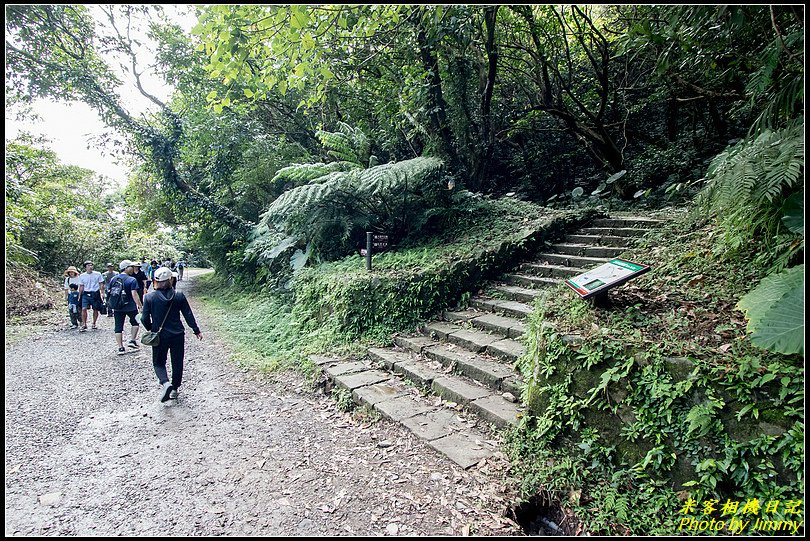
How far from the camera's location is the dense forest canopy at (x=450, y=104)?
7953mm

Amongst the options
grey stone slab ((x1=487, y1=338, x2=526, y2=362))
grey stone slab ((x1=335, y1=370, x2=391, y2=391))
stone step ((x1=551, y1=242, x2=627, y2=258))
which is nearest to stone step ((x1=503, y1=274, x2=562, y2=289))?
stone step ((x1=551, y1=242, x2=627, y2=258))

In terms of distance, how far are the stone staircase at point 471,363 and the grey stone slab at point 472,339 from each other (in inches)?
0.5

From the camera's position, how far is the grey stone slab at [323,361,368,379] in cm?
517

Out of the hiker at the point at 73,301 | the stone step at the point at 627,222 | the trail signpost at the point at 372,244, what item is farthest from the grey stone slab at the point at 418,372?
the hiker at the point at 73,301

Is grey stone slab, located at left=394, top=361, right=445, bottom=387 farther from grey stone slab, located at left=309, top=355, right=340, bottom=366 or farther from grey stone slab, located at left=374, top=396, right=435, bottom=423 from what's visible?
grey stone slab, located at left=309, top=355, right=340, bottom=366

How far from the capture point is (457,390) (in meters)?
4.16

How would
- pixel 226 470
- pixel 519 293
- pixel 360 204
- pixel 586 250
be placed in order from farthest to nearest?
pixel 360 204
pixel 586 250
pixel 519 293
pixel 226 470

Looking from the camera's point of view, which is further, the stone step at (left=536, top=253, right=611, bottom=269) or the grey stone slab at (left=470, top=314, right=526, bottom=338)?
the stone step at (left=536, top=253, right=611, bottom=269)

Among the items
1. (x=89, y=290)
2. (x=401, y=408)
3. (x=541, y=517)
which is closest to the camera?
(x=541, y=517)

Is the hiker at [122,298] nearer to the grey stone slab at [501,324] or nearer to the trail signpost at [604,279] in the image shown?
the grey stone slab at [501,324]

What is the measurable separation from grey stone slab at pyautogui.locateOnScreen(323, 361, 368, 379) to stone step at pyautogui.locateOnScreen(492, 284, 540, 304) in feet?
7.48

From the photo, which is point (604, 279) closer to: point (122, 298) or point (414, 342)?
point (414, 342)

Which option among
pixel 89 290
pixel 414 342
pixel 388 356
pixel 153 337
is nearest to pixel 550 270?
pixel 414 342

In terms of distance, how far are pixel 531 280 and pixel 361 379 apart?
287 centimetres
